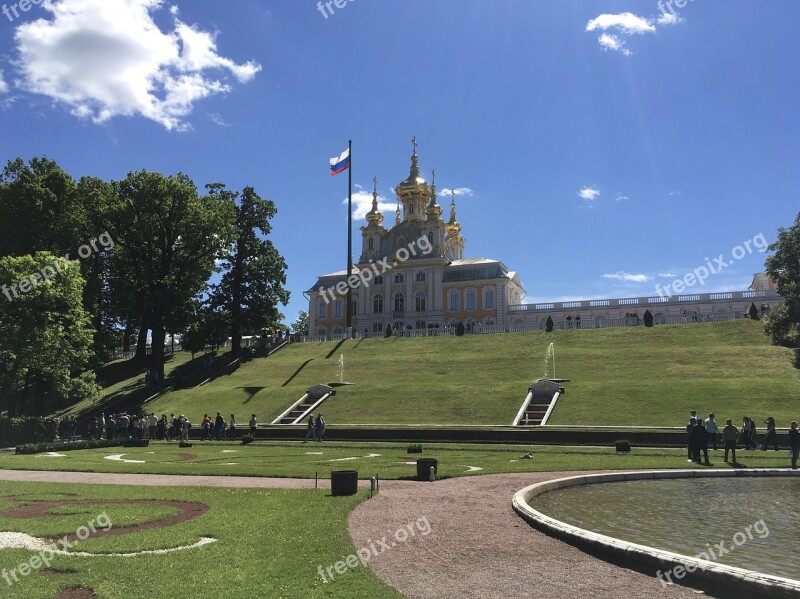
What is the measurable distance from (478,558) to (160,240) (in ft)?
162

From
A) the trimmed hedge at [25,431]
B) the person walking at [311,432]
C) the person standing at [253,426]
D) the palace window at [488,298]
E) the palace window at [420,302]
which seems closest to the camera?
the person walking at [311,432]

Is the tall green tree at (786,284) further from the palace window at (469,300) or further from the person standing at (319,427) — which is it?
the palace window at (469,300)

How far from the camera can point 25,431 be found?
32500mm

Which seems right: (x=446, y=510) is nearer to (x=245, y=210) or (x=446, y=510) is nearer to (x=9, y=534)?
(x=9, y=534)

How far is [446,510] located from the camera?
12648 millimetres

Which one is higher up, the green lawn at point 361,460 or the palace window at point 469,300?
the palace window at point 469,300

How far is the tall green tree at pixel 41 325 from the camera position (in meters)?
35.7

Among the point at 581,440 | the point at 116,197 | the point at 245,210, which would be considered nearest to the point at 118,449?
the point at 581,440

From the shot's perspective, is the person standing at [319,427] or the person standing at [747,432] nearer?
the person standing at [747,432]

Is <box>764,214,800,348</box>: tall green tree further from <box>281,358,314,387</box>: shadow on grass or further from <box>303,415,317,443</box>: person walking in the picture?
<box>281,358,314,387</box>: shadow on grass

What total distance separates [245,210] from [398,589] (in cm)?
5797

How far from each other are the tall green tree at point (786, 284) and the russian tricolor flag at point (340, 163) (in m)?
36.6

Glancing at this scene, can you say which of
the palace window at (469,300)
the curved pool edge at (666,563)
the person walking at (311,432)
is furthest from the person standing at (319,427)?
the palace window at (469,300)

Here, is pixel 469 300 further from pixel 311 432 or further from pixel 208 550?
pixel 208 550
